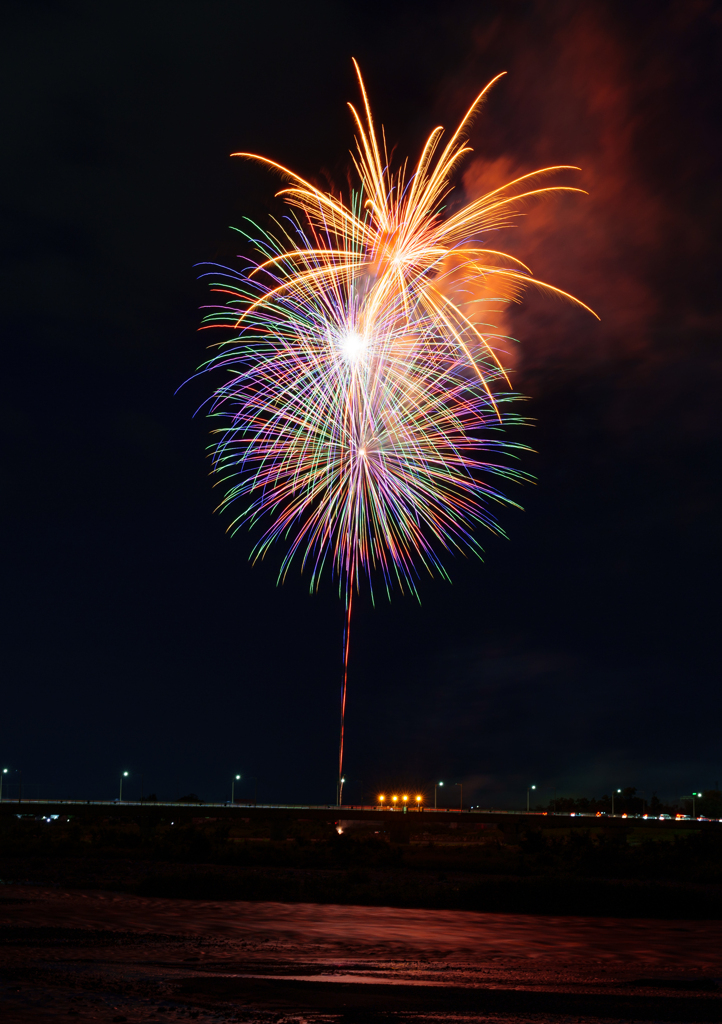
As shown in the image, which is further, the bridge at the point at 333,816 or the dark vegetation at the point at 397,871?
the bridge at the point at 333,816

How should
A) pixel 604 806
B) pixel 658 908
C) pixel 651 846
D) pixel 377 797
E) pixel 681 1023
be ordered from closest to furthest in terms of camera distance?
1. pixel 681 1023
2. pixel 658 908
3. pixel 651 846
4. pixel 377 797
5. pixel 604 806

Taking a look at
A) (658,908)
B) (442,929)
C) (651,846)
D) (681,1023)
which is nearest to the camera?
(681,1023)

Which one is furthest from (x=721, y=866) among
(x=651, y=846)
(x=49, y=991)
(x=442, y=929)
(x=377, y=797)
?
(x=377, y=797)

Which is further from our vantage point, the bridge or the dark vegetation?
the bridge

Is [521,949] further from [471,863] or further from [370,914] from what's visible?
[471,863]

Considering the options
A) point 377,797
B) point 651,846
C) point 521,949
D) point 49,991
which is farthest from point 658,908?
point 377,797

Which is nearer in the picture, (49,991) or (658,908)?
(49,991)

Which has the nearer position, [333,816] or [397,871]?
[397,871]
